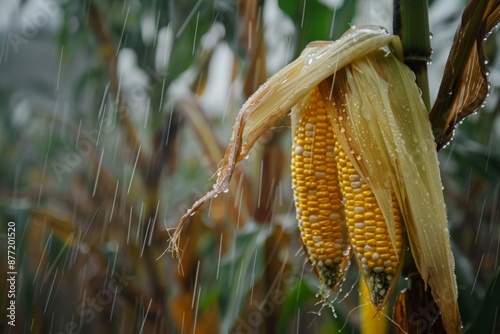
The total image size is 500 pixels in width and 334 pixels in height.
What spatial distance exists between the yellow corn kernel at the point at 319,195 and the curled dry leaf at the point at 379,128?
0.06 feet

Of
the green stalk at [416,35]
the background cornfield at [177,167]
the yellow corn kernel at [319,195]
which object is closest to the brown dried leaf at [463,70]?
the green stalk at [416,35]

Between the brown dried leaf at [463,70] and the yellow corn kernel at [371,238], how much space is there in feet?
0.38

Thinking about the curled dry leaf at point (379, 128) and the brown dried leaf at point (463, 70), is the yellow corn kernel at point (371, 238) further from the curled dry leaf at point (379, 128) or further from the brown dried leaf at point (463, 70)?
the brown dried leaf at point (463, 70)

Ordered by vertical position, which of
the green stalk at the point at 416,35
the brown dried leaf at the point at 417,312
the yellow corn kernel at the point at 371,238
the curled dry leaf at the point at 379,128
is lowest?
the brown dried leaf at the point at 417,312

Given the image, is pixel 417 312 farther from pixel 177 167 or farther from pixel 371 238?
pixel 177 167

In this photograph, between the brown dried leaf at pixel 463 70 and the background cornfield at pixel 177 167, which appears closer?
the brown dried leaf at pixel 463 70

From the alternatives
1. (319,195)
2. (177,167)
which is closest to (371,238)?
(319,195)

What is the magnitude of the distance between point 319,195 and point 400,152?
92mm

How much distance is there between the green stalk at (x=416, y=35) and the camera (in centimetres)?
59

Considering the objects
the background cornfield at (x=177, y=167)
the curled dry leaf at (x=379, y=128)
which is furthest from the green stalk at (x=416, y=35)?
the background cornfield at (x=177, y=167)

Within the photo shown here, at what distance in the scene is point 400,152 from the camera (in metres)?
0.58

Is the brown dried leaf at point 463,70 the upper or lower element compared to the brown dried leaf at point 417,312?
upper

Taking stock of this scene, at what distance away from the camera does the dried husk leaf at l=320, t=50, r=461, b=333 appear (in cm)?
56

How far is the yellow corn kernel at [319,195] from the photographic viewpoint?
1.93 ft
